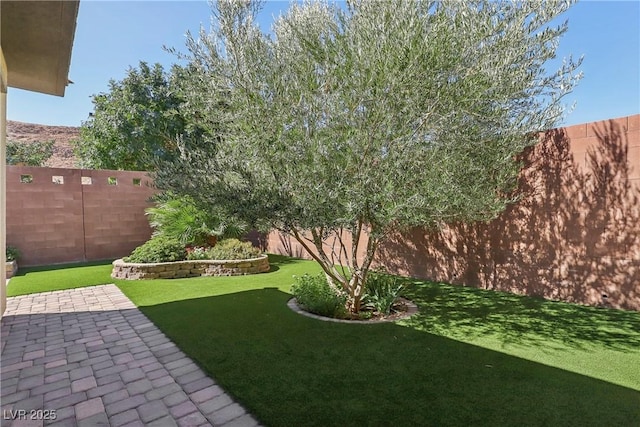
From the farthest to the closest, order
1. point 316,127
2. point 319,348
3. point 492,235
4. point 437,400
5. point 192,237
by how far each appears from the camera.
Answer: point 192,237 < point 492,235 < point 316,127 < point 319,348 < point 437,400

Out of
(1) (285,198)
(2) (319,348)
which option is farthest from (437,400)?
(1) (285,198)

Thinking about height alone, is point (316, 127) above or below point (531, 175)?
above

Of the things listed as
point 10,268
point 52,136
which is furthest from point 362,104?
point 52,136

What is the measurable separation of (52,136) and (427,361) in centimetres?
4824

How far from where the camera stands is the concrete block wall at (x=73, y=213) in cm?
1030

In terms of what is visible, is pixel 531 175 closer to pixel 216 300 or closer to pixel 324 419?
pixel 324 419

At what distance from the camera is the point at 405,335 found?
4773 millimetres

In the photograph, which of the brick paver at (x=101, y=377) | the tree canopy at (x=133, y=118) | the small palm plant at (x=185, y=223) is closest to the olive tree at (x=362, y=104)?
the brick paver at (x=101, y=377)

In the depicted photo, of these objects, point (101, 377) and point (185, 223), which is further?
point (185, 223)

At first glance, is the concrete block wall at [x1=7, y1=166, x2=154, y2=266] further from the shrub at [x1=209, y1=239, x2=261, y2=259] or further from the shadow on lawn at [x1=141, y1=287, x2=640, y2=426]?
the shadow on lawn at [x1=141, y1=287, x2=640, y2=426]

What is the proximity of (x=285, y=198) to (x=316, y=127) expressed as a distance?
1087 mm

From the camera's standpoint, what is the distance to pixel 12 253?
965 cm

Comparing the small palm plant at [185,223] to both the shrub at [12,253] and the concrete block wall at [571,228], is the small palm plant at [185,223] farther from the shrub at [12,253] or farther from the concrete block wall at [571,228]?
the concrete block wall at [571,228]

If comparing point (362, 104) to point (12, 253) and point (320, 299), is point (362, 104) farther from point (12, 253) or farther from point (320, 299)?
point (12, 253)
